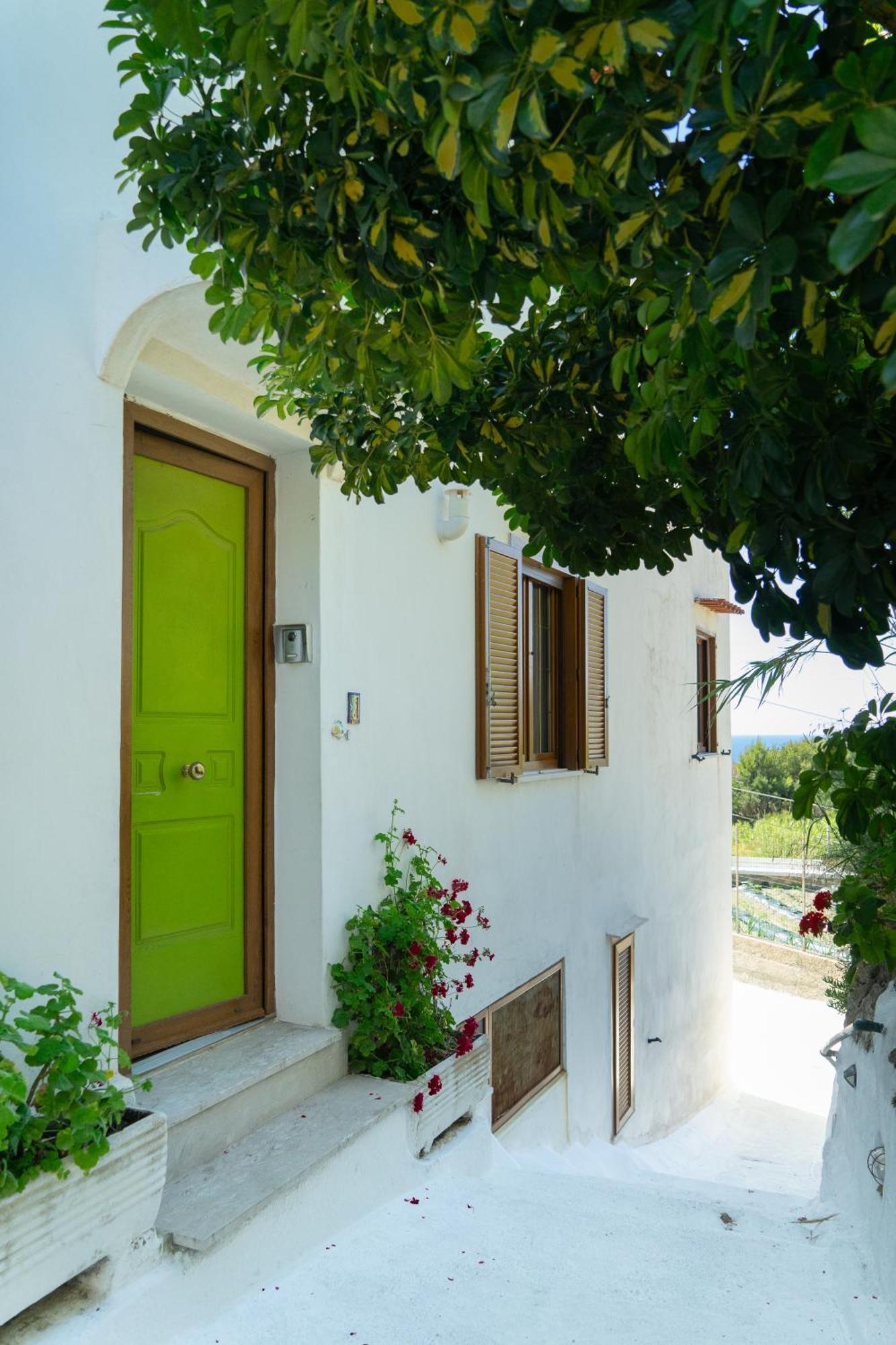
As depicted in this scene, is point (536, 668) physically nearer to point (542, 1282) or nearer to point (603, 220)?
point (542, 1282)

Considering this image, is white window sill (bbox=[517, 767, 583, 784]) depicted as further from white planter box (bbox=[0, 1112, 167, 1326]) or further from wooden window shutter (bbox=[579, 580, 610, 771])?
white planter box (bbox=[0, 1112, 167, 1326])

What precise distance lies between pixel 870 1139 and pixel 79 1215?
2.48m

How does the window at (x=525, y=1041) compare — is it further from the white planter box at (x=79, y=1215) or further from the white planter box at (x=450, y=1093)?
the white planter box at (x=79, y=1215)

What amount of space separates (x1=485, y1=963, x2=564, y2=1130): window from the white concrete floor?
1.14m

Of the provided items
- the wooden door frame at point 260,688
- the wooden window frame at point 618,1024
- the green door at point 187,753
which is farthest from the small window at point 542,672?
the green door at point 187,753

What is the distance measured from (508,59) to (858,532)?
0.71 metres

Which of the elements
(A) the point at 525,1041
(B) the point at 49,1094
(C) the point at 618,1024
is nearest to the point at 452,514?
(A) the point at 525,1041

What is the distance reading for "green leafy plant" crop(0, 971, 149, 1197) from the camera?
2.11 metres

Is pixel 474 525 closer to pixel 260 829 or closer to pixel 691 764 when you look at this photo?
pixel 260 829

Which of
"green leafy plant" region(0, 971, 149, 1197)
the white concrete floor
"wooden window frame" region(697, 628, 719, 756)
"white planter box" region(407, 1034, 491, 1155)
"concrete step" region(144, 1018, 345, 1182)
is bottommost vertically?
the white concrete floor

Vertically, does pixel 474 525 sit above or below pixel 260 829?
above

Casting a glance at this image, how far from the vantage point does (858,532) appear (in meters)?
1.29

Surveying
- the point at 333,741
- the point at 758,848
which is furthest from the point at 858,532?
the point at 758,848

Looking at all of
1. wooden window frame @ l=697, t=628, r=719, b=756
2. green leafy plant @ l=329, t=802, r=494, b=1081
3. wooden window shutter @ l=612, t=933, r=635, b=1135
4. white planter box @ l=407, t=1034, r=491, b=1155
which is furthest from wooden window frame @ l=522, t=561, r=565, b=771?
wooden window frame @ l=697, t=628, r=719, b=756
